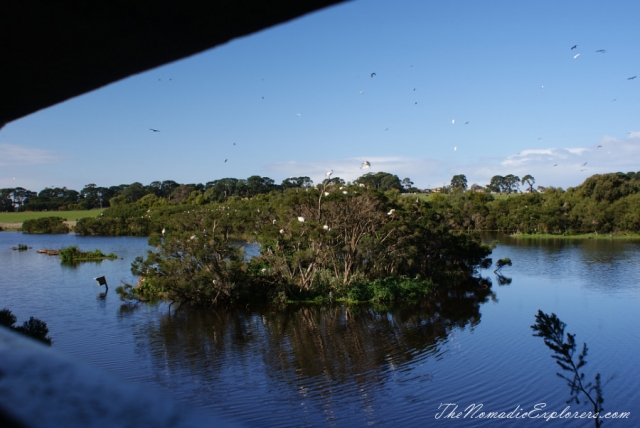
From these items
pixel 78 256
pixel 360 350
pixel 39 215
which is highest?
pixel 39 215

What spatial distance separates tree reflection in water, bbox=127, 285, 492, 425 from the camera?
33.4ft

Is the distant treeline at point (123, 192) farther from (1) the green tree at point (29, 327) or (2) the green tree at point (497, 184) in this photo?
(1) the green tree at point (29, 327)

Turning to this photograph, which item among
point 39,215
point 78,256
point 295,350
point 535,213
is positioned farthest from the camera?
point 39,215

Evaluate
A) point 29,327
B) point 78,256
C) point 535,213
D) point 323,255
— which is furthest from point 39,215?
point 29,327

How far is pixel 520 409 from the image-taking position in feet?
30.9

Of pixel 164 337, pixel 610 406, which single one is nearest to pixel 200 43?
pixel 610 406

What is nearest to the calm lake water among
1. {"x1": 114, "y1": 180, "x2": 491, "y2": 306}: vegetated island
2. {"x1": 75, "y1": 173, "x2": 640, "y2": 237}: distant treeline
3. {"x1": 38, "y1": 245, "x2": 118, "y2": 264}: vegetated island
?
{"x1": 114, "y1": 180, "x2": 491, "y2": 306}: vegetated island

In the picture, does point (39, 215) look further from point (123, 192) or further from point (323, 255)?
point (323, 255)

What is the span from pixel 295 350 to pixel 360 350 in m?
1.57

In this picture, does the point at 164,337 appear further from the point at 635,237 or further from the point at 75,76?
the point at 635,237

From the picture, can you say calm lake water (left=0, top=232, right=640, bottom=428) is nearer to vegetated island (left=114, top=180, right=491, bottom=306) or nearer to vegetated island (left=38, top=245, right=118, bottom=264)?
vegetated island (left=114, top=180, right=491, bottom=306)

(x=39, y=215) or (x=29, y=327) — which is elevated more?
(x=39, y=215)

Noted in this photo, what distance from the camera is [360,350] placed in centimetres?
1316

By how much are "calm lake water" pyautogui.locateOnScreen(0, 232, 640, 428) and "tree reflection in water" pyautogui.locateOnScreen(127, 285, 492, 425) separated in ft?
0.13
